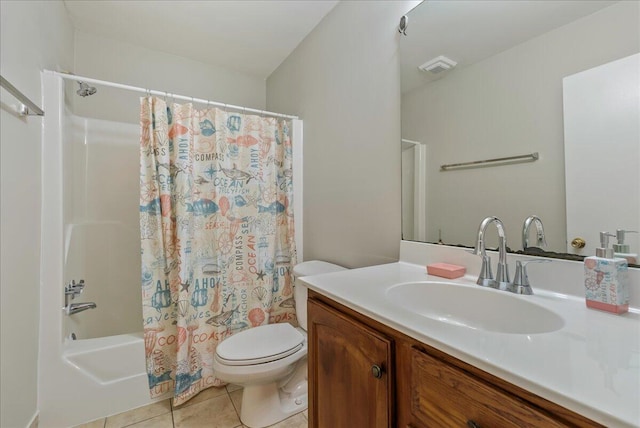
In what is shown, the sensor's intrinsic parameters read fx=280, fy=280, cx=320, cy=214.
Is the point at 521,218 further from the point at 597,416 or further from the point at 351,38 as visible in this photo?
the point at 351,38

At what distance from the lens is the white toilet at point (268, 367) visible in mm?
1302

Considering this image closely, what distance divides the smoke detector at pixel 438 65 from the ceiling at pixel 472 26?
0.02 m

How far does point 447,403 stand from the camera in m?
0.54

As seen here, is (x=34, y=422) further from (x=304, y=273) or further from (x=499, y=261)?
(x=499, y=261)

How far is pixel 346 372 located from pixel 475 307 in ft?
1.47

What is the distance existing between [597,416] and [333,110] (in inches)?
67.1

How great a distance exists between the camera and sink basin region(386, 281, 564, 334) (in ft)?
2.40

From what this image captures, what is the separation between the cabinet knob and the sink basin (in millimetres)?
165

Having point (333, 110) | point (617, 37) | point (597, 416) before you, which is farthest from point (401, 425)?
point (333, 110)

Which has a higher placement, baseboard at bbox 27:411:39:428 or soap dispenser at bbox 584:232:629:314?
soap dispenser at bbox 584:232:629:314

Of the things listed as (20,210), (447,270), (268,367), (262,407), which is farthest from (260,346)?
(20,210)

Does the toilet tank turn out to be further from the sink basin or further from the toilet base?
the sink basin

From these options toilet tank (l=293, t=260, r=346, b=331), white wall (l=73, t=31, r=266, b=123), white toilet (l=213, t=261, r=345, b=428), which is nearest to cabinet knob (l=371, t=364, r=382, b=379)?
white toilet (l=213, t=261, r=345, b=428)

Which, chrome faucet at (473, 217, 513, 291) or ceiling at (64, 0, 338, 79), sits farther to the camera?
ceiling at (64, 0, 338, 79)
